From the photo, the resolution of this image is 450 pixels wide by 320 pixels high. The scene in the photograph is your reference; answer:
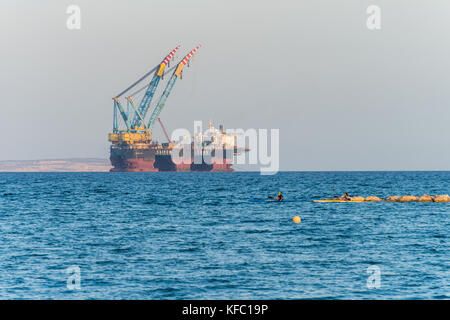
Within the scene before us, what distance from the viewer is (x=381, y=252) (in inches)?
1366

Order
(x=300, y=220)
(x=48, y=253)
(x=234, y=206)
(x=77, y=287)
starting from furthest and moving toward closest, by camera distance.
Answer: (x=234, y=206) < (x=300, y=220) < (x=48, y=253) < (x=77, y=287)

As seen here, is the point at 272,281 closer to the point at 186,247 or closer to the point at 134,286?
the point at 134,286

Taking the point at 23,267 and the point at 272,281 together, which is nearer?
the point at 272,281

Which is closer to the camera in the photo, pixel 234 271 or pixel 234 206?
pixel 234 271

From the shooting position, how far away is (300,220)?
173 ft

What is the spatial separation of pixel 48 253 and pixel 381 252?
20300 mm

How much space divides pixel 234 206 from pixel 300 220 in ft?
68.2
